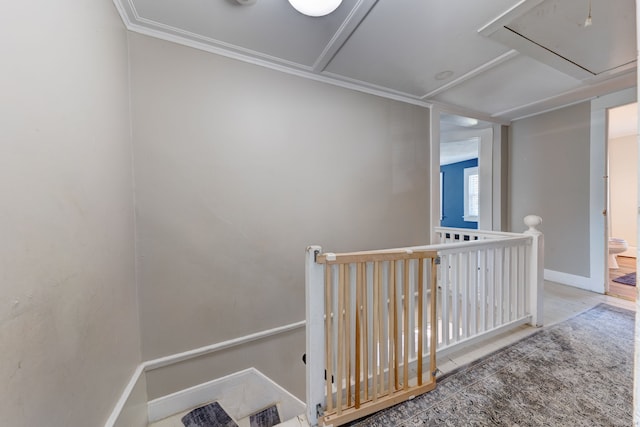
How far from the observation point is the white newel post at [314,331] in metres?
1.20

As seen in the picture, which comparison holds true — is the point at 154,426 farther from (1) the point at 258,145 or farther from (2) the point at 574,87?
(2) the point at 574,87

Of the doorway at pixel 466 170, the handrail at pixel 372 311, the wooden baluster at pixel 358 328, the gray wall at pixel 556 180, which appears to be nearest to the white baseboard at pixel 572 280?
the gray wall at pixel 556 180

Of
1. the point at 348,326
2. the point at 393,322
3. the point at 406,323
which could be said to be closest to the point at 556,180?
the point at 406,323

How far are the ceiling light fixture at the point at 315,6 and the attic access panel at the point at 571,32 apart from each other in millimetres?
1066

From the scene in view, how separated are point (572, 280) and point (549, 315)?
1.27 metres

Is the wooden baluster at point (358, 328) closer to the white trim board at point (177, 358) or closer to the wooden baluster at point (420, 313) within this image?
the wooden baluster at point (420, 313)

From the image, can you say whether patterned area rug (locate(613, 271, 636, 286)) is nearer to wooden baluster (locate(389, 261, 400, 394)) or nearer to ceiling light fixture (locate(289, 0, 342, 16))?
wooden baluster (locate(389, 261, 400, 394))

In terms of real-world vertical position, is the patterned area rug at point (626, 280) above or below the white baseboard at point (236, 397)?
above

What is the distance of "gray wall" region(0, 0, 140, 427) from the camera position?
697 mm

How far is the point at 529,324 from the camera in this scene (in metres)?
2.15

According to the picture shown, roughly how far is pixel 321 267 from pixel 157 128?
4.73 feet

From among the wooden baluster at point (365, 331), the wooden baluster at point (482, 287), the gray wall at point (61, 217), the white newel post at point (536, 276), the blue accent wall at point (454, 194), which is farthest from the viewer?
the blue accent wall at point (454, 194)

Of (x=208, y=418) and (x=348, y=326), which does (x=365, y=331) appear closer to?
(x=348, y=326)

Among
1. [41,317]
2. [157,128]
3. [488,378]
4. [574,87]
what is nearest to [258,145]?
[157,128]
